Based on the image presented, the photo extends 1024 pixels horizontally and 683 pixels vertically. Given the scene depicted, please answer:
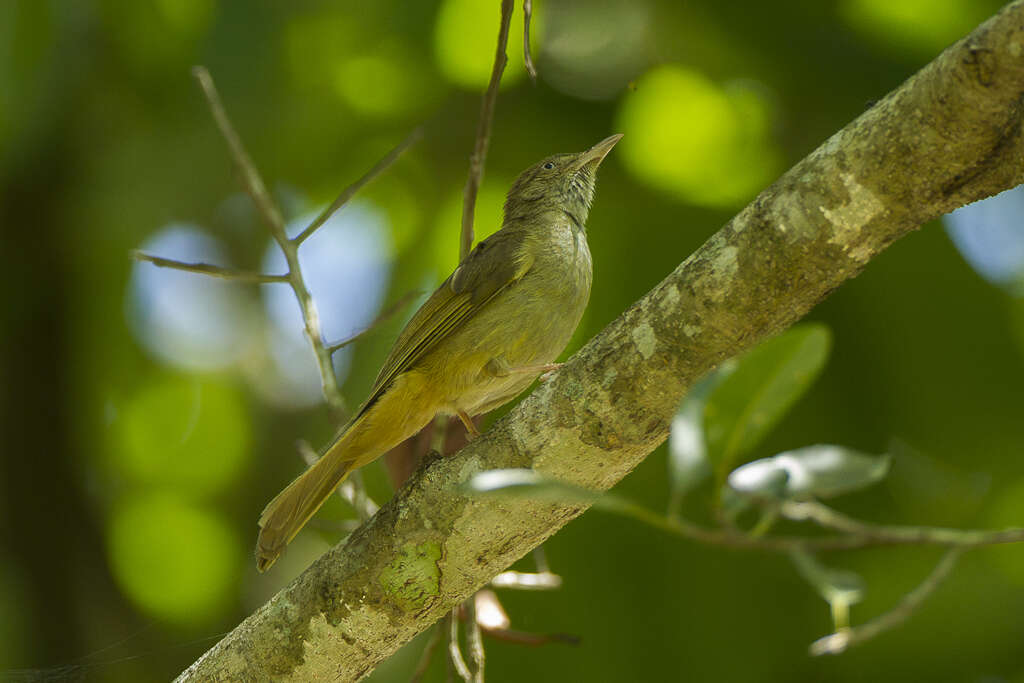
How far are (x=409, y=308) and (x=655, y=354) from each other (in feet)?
12.0

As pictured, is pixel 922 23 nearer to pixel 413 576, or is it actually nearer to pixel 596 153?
pixel 596 153

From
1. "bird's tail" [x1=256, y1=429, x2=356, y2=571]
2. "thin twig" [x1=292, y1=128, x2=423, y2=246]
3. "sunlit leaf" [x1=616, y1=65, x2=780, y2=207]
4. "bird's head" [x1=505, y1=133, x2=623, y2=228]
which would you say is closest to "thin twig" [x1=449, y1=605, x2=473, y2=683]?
"bird's tail" [x1=256, y1=429, x2=356, y2=571]

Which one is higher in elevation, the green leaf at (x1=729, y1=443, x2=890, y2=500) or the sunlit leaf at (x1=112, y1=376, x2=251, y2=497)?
the sunlit leaf at (x1=112, y1=376, x2=251, y2=497)

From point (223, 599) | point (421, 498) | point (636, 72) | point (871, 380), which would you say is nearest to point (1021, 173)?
point (421, 498)

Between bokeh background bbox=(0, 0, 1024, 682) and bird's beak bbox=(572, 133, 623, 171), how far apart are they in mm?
566

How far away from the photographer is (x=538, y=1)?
5230 millimetres

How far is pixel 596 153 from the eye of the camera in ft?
14.4

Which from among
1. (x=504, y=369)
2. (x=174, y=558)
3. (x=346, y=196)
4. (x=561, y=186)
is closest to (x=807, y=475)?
(x=504, y=369)

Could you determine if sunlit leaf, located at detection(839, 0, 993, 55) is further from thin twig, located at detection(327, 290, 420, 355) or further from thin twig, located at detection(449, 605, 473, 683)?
thin twig, located at detection(449, 605, 473, 683)

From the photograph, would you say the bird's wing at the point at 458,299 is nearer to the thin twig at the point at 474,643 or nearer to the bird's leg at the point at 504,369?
the bird's leg at the point at 504,369

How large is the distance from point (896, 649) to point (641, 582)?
1123mm

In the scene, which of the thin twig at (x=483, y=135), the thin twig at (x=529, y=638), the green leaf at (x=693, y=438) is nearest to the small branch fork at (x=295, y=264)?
the thin twig at (x=483, y=135)

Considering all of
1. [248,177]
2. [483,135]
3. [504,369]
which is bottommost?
[504,369]

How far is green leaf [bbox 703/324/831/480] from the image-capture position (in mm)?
1961
